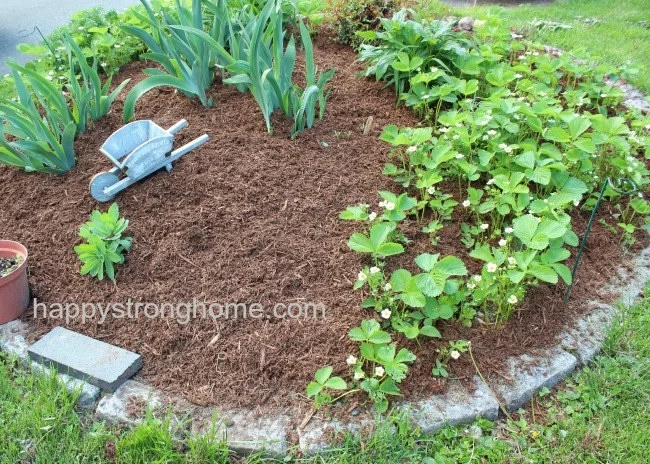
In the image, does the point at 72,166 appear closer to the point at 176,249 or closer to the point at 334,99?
the point at 176,249

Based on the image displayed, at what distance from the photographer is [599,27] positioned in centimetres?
512

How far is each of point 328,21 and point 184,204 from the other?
2351mm

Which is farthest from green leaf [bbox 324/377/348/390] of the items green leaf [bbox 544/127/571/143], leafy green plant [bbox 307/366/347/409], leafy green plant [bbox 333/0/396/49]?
leafy green plant [bbox 333/0/396/49]

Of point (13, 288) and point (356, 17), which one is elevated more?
point (356, 17)

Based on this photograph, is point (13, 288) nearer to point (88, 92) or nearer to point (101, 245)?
point (101, 245)

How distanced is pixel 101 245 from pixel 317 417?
118 cm

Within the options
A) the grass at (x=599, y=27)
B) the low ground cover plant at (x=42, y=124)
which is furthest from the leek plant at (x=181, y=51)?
the grass at (x=599, y=27)

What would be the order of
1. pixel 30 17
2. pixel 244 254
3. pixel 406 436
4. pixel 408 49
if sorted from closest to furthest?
pixel 406 436, pixel 244 254, pixel 408 49, pixel 30 17

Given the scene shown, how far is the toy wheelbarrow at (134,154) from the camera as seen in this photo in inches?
106

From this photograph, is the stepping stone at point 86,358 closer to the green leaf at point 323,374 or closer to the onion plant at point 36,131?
the green leaf at point 323,374

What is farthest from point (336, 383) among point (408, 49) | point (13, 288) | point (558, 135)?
point (408, 49)

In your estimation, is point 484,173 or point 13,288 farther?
point 484,173

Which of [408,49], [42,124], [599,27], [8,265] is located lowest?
[8,265]

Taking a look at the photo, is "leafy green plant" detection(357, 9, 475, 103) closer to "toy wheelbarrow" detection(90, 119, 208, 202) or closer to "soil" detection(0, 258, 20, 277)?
"toy wheelbarrow" detection(90, 119, 208, 202)
